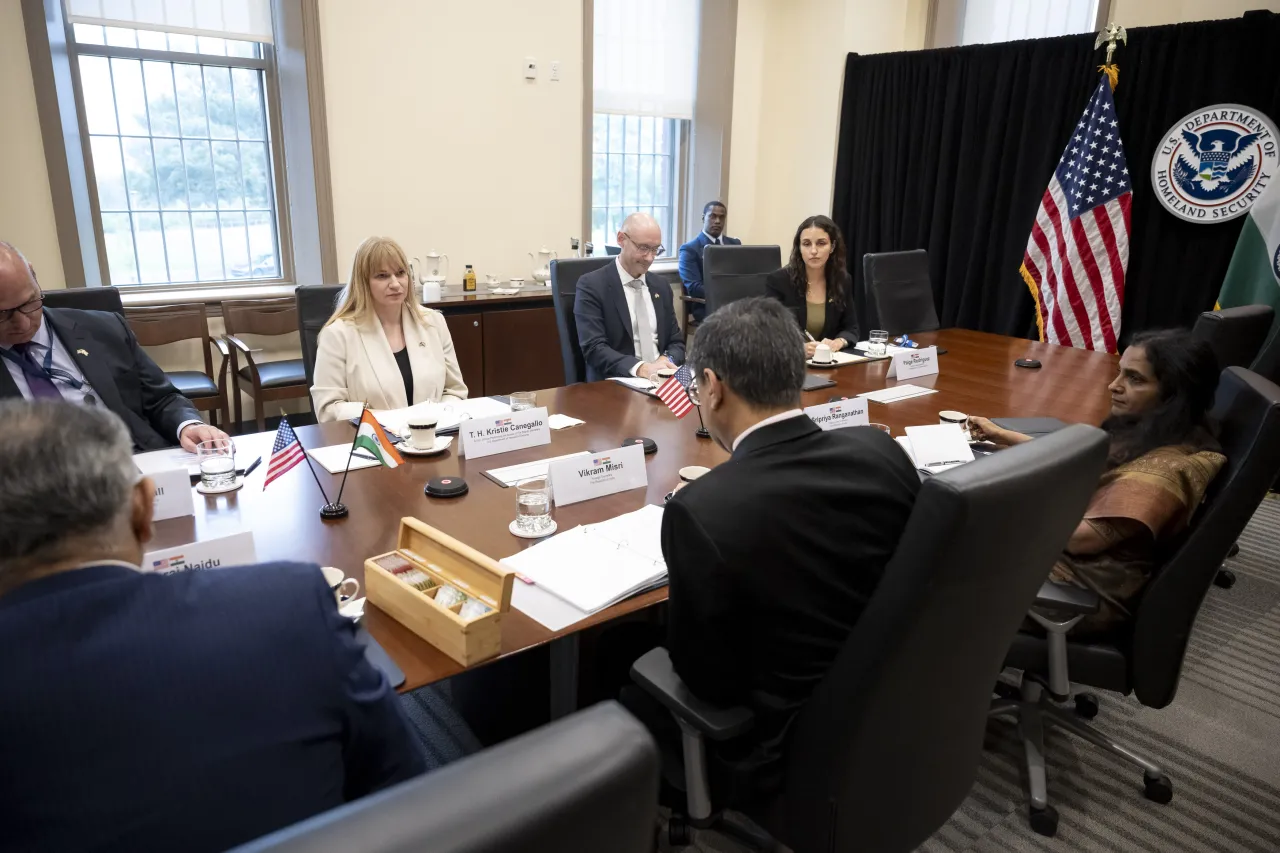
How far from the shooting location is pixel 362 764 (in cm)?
89

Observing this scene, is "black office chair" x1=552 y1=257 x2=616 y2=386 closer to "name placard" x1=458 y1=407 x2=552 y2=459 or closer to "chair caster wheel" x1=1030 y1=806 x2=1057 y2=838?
"name placard" x1=458 y1=407 x2=552 y2=459

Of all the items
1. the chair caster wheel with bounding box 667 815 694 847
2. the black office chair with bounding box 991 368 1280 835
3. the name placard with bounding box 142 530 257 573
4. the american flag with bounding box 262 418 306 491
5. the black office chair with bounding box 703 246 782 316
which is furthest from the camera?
the black office chair with bounding box 703 246 782 316

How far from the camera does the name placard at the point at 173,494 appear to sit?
168cm

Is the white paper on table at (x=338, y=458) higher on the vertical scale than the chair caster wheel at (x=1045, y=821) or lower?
higher

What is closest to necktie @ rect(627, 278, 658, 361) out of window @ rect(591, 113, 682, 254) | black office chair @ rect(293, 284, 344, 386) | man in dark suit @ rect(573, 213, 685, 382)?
man in dark suit @ rect(573, 213, 685, 382)

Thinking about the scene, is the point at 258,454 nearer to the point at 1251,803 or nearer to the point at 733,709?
the point at 733,709

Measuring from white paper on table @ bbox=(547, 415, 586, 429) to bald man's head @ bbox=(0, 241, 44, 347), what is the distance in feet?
4.62

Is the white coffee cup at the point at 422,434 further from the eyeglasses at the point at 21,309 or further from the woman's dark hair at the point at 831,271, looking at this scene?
the woman's dark hair at the point at 831,271

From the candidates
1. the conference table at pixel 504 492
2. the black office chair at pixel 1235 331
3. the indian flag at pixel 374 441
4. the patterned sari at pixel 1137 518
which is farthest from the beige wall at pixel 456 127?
the patterned sari at pixel 1137 518

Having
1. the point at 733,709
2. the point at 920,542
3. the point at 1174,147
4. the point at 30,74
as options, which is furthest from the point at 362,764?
the point at 1174,147

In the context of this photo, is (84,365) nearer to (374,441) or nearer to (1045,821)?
(374,441)

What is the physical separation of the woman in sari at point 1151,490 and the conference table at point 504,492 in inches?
27.1

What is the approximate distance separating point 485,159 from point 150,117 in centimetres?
183

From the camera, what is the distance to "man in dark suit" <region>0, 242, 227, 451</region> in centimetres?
209
